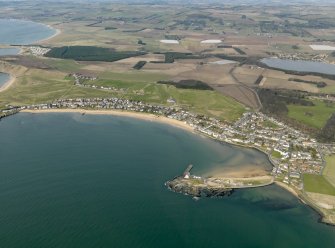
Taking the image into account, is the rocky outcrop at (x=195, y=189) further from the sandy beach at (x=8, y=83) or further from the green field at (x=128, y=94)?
the sandy beach at (x=8, y=83)

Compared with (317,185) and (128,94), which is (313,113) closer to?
(317,185)

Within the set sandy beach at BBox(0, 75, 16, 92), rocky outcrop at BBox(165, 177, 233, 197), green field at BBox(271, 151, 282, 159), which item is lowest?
sandy beach at BBox(0, 75, 16, 92)

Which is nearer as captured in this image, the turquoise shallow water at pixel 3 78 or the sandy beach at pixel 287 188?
the sandy beach at pixel 287 188

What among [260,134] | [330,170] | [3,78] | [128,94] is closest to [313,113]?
[260,134]

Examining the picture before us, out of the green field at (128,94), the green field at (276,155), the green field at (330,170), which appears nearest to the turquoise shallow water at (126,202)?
the green field at (276,155)

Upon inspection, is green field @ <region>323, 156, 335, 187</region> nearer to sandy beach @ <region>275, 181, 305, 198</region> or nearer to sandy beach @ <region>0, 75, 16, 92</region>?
sandy beach @ <region>275, 181, 305, 198</region>

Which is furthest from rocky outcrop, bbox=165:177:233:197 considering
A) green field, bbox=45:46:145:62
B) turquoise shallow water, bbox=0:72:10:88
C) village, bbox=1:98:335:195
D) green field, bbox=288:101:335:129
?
green field, bbox=45:46:145:62
